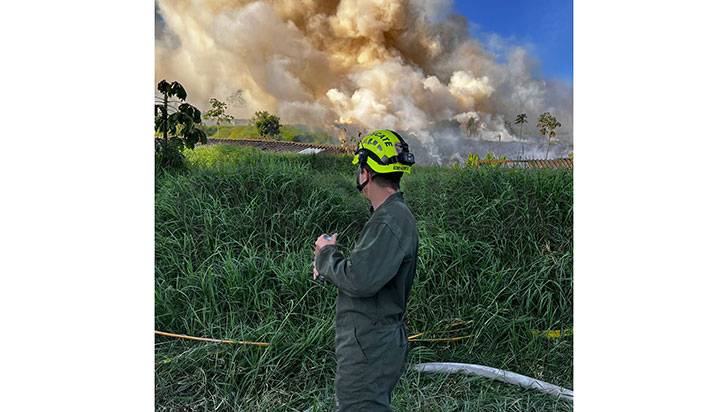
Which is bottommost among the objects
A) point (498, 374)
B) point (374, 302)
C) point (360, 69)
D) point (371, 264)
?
point (498, 374)

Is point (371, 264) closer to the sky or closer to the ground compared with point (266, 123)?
closer to the ground

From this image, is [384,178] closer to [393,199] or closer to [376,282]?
[393,199]

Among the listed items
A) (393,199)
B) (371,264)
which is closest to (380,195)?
(393,199)

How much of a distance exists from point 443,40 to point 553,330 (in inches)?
60.6

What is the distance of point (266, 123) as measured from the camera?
345cm

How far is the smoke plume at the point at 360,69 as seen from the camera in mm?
3295

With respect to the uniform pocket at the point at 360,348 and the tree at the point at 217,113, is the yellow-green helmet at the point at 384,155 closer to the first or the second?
the uniform pocket at the point at 360,348

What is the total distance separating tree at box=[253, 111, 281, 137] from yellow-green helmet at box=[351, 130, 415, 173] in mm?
1455

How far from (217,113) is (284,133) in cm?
36

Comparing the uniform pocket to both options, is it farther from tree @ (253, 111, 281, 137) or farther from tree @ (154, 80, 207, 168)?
tree @ (154, 80, 207, 168)

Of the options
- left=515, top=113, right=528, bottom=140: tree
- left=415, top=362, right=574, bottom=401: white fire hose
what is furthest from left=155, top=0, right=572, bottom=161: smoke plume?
left=415, top=362, right=574, bottom=401: white fire hose

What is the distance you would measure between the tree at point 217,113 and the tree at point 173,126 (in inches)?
2.2

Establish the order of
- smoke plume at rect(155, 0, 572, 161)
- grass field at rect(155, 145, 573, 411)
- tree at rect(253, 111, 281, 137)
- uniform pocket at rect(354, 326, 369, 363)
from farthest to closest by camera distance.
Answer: tree at rect(253, 111, 281, 137) < smoke plume at rect(155, 0, 572, 161) < grass field at rect(155, 145, 573, 411) < uniform pocket at rect(354, 326, 369, 363)

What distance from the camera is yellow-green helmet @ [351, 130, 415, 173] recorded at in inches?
80.3
